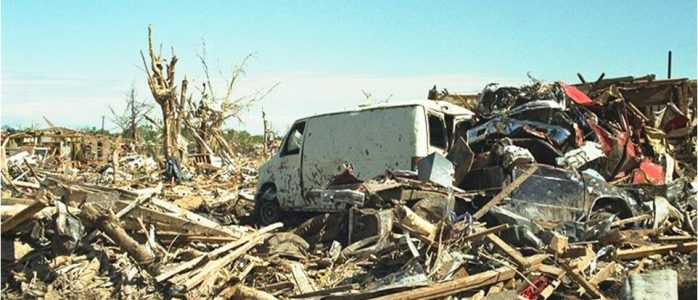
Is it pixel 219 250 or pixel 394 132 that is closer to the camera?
pixel 219 250

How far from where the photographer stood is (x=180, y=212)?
33.0ft

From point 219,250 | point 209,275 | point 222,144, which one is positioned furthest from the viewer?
point 222,144

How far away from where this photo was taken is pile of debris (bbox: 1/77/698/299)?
291 inches

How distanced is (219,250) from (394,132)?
433 cm

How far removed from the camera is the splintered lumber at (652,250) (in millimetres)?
8535

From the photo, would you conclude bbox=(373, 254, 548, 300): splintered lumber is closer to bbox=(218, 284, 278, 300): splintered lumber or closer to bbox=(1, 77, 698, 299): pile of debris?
bbox=(1, 77, 698, 299): pile of debris

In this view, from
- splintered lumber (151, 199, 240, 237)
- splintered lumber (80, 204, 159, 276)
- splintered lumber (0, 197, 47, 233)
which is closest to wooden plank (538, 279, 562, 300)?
splintered lumber (151, 199, 240, 237)

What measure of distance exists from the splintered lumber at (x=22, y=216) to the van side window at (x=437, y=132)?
6.11 meters

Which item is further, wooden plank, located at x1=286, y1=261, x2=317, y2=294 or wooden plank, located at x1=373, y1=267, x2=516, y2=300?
wooden plank, located at x1=286, y1=261, x2=317, y2=294

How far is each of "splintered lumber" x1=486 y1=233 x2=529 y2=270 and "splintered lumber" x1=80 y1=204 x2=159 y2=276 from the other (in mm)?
3877

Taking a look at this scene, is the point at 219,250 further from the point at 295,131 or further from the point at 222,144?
the point at 222,144

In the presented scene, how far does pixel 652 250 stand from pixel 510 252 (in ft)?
7.53

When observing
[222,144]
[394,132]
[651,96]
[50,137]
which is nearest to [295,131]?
[394,132]

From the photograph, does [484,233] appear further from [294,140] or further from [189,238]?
[294,140]
